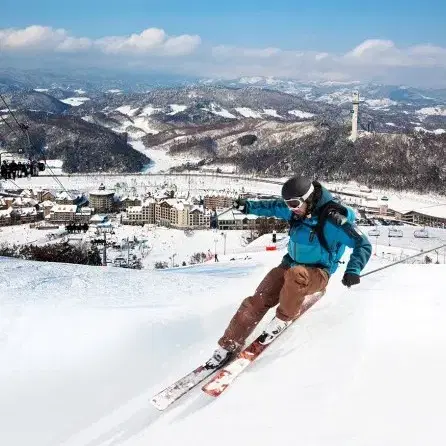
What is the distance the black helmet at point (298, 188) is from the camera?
2.88 meters

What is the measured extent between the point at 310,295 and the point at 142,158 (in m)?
93.5

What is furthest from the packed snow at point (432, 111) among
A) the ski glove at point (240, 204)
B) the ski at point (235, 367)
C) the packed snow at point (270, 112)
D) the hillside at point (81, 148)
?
→ the ski at point (235, 367)

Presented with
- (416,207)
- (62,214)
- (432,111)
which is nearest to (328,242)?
(62,214)

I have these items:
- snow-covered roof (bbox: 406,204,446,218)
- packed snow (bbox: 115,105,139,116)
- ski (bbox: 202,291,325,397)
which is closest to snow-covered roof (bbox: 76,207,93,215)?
snow-covered roof (bbox: 406,204,446,218)

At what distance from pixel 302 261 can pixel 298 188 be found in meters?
0.45

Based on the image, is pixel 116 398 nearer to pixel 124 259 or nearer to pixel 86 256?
pixel 86 256

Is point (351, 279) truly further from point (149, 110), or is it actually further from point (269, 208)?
point (149, 110)

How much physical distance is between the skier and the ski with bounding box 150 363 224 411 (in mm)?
68

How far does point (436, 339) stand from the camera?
2.70 meters

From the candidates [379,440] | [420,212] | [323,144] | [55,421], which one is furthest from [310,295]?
[323,144]

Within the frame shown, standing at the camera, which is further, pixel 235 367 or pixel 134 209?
pixel 134 209

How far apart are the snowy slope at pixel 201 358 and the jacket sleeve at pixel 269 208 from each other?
0.62 metres

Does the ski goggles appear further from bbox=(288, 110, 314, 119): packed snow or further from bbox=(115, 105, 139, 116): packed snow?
bbox=(288, 110, 314, 119): packed snow

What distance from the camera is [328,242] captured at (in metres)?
2.98
